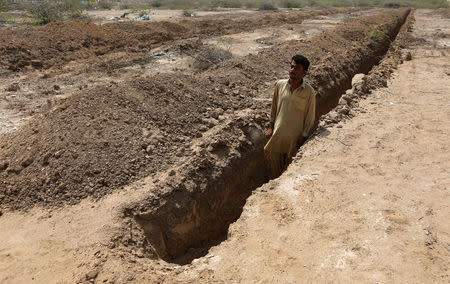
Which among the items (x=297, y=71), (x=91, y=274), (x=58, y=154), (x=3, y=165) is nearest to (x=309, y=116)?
(x=297, y=71)

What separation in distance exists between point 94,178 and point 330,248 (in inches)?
118

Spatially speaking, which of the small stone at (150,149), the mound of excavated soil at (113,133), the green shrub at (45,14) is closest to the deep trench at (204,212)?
the mound of excavated soil at (113,133)

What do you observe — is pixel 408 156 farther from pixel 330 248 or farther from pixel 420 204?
pixel 330 248

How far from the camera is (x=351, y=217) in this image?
3355 millimetres

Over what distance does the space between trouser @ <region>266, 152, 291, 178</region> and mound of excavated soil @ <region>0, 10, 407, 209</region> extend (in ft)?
4.16

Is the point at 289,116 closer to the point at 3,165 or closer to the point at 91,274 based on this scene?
the point at 91,274

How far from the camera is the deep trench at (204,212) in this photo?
3.85 meters

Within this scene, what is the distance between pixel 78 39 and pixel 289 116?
385 inches

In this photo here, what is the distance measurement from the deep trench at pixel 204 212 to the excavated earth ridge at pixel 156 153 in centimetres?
1

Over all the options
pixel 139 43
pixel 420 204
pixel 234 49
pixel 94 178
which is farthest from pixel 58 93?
pixel 420 204

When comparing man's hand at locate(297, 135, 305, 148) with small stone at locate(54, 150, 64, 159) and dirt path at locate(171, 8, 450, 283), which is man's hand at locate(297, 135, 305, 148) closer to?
dirt path at locate(171, 8, 450, 283)

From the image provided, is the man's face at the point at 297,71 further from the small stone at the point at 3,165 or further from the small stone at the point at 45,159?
the small stone at the point at 3,165

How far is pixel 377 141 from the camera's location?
4918mm

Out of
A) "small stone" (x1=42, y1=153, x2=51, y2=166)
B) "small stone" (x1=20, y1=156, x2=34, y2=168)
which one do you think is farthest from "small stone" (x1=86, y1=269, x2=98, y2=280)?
"small stone" (x1=20, y1=156, x2=34, y2=168)
